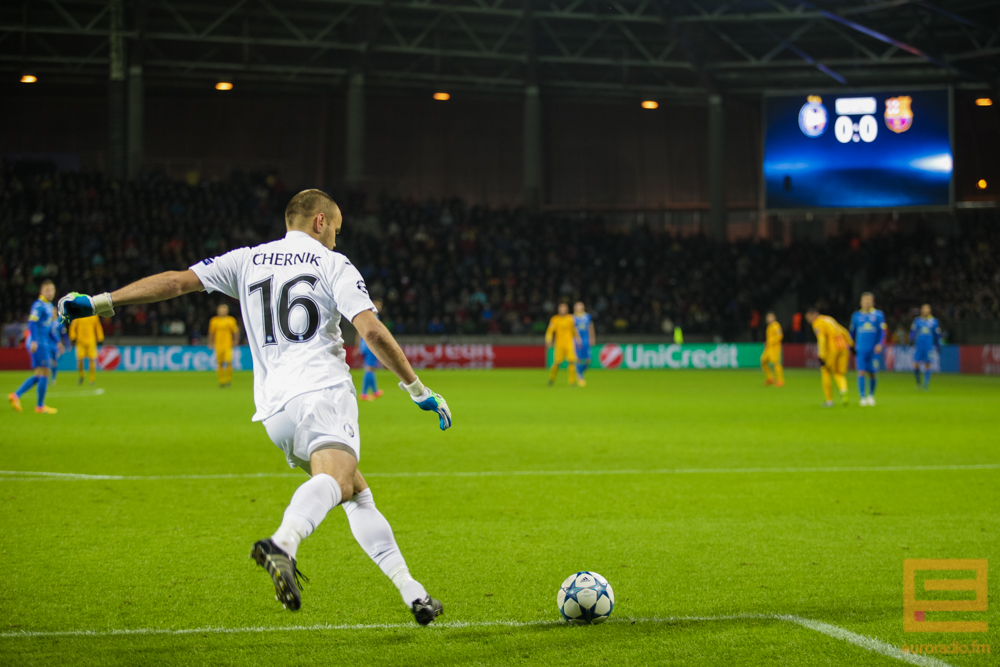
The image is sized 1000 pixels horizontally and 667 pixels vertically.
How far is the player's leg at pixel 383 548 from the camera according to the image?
434 cm

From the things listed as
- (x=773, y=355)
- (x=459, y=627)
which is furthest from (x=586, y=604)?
(x=773, y=355)

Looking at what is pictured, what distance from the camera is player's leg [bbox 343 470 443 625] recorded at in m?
4.34

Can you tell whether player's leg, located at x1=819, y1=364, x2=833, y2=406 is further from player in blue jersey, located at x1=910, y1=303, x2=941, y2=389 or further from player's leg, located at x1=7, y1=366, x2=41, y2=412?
player's leg, located at x1=7, y1=366, x2=41, y2=412

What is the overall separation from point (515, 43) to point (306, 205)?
3734 centimetres

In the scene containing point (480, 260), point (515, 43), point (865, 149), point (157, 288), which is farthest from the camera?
point (515, 43)

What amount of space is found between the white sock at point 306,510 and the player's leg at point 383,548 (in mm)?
317

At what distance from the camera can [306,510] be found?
401cm

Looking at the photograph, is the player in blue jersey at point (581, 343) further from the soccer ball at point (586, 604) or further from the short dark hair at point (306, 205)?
the short dark hair at point (306, 205)

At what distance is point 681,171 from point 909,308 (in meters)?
Answer: 13.2

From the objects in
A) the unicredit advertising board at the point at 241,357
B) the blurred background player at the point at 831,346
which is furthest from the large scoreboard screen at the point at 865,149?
the blurred background player at the point at 831,346

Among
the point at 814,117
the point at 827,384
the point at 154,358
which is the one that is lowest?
the point at 827,384

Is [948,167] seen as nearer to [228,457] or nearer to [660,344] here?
[660,344]

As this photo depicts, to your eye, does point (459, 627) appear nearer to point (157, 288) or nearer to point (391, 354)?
point (391, 354)

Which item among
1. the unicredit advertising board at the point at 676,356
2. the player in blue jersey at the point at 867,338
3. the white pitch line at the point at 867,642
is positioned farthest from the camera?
the unicredit advertising board at the point at 676,356
